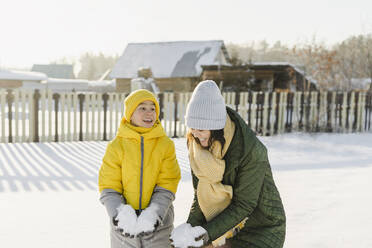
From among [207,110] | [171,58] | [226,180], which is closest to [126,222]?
[226,180]

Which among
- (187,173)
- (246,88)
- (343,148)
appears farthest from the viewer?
(246,88)

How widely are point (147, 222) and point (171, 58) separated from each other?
30.7 meters

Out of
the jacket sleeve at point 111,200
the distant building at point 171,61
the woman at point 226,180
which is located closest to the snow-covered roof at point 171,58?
the distant building at point 171,61

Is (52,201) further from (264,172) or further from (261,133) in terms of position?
(261,133)

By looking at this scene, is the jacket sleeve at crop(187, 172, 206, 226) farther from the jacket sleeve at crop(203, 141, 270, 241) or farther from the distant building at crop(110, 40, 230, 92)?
the distant building at crop(110, 40, 230, 92)

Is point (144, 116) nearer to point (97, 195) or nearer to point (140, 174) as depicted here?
point (140, 174)

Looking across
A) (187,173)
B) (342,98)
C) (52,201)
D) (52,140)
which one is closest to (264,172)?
(52,201)

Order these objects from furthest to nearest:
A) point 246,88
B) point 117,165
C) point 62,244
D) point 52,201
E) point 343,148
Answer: point 246,88, point 343,148, point 52,201, point 62,244, point 117,165

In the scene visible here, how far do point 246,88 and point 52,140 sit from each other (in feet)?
38.3

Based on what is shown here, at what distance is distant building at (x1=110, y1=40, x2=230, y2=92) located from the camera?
3023cm

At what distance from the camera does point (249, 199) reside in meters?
2.00

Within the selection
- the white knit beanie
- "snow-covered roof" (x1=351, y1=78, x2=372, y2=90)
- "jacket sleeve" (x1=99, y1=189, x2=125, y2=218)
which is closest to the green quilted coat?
the white knit beanie

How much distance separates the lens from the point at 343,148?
858cm

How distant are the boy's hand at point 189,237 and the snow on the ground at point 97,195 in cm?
154
